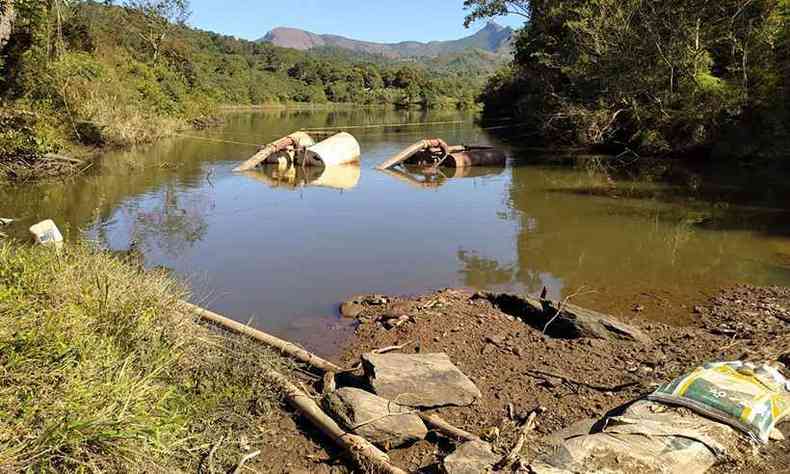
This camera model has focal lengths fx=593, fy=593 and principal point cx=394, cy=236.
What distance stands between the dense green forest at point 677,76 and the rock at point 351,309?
18346mm

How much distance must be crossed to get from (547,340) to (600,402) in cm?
131

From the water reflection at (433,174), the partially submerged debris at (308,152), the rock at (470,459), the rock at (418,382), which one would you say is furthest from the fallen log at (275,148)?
the rock at (470,459)

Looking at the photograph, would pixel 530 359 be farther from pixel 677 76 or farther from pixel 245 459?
pixel 677 76

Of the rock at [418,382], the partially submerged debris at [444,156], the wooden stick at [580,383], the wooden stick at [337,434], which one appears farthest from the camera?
the partially submerged debris at [444,156]

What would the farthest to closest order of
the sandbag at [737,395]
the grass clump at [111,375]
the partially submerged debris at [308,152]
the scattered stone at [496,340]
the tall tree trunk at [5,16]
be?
the partially submerged debris at [308,152] < the tall tree trunk at [5,16] < the scattered stone at [496,340] < the sandbag at [737,395] < the grass clump at [111,375]

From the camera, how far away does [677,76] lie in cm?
2248

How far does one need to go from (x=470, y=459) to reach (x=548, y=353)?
2.33 meters

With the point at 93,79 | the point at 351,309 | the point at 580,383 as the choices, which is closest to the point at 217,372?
the point at 351,309

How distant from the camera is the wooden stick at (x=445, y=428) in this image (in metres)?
4.09

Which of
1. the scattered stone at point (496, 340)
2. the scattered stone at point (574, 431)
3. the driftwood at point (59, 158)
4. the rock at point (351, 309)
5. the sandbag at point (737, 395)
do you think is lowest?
the rock at point (351, 309)

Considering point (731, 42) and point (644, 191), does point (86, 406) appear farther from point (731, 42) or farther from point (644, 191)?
point (731, 42)

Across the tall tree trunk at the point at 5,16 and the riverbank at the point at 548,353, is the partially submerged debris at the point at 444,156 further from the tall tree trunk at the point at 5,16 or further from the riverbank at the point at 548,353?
the riverbank at the point at 548,353

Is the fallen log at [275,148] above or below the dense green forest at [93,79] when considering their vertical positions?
below

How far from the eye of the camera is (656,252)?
10.2 m
